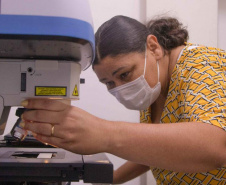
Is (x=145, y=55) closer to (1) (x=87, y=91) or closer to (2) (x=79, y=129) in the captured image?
(2) (x=79, y=129)

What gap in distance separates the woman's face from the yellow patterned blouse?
0.37 ft

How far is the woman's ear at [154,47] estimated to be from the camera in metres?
1.05

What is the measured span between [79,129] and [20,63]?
7.8 inches

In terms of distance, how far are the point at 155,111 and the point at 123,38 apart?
0.44m

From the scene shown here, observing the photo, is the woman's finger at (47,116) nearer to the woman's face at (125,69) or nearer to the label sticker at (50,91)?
the label sticker at (50,91)

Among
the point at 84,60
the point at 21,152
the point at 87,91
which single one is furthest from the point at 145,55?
the point at 87,91

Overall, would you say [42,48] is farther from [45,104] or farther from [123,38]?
[123,38]

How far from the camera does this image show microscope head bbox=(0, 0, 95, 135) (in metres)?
0.44

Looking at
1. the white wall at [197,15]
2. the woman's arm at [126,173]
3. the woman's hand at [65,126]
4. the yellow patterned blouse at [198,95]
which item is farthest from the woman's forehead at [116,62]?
the white wall at [197,15]

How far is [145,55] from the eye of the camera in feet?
3.38

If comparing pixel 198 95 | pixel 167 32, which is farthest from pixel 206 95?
pixel 167 32

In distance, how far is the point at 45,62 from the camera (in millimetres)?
564

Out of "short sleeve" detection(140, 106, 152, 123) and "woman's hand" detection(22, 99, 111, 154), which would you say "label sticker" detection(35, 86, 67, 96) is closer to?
"woman's hand" detection(22, 99, 111, 154)

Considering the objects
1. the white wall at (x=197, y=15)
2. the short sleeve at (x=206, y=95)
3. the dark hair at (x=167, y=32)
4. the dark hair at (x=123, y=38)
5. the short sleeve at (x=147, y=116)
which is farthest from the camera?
the white wall at (x=197, y=15)
